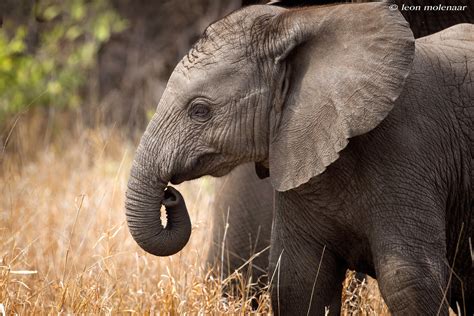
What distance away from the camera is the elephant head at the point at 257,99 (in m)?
3.63

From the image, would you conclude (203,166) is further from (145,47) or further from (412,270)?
(145,47)

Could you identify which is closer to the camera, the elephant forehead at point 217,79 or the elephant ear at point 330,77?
the elephant ear at point 330,77

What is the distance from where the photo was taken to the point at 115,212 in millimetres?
6391

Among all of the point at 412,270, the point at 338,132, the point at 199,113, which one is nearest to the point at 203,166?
the point at 199,113

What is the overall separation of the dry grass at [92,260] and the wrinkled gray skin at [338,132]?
1.73 feet

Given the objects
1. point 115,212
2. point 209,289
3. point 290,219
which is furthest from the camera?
point 115,212

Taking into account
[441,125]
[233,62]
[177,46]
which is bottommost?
[177,46]

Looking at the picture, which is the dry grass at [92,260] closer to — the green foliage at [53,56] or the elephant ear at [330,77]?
the green foliage at [53,56]

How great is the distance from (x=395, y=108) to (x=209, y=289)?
3.89 ft

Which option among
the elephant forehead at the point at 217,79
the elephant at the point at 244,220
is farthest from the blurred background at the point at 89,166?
the elephant forehead at the point at 217,79

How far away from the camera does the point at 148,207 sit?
3.70m

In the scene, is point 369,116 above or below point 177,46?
above

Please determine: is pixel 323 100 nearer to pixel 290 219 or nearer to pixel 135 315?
pixel 290 219

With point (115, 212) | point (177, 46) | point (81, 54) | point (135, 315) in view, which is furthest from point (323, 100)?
point (177, 46)
